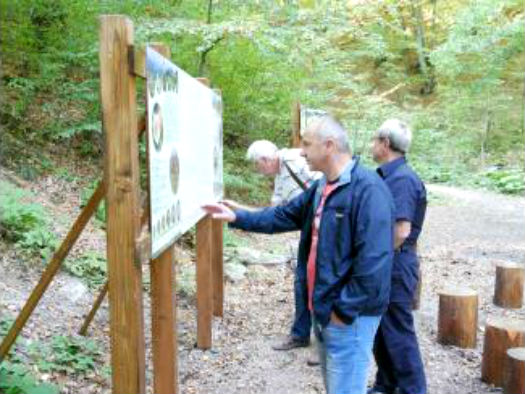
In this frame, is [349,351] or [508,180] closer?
[349,351]

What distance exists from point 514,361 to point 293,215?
7.22 ft

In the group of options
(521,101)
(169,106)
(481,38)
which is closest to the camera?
(169,106)

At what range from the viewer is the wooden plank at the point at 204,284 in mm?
4621

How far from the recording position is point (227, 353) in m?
4.77

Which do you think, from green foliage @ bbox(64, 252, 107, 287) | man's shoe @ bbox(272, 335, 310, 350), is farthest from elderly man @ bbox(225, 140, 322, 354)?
green foliage @ bbox(64, 252, 107, 287)

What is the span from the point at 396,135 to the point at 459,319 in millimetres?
2316

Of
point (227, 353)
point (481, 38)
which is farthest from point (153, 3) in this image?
point (481, 38)

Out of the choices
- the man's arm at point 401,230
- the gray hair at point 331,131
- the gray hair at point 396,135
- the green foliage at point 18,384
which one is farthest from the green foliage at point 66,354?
the gray hair at point 396,135

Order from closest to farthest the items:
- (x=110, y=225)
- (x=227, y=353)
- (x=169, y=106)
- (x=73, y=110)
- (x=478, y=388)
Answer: (x=110, y=225)
(x=169, y=106)
(x=478, y=388)
(x=227, y=353)
(x=73, y=110)

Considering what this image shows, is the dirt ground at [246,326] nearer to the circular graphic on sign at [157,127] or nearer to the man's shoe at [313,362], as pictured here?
the man's shoe at [313,362]

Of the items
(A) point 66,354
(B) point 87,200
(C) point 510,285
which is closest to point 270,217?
(A) point 66,354

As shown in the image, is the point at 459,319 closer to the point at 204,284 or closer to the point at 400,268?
the point at 400,268

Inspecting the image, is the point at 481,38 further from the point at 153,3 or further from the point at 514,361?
the point at 514,361

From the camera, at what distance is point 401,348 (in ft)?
12.6
